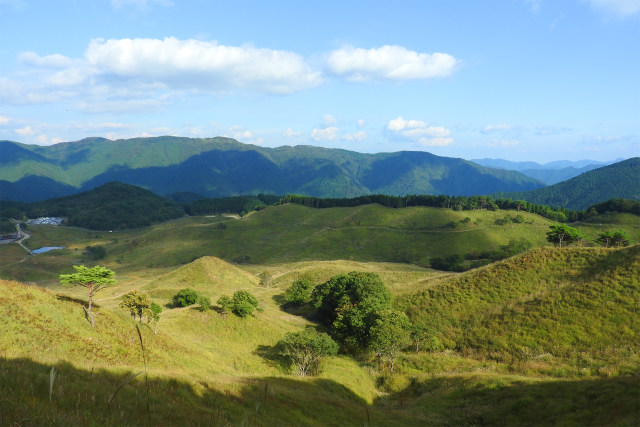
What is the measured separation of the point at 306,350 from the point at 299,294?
3581cm

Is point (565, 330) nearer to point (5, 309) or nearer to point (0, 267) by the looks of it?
point (5, 309)

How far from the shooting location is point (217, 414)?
15.3 metres

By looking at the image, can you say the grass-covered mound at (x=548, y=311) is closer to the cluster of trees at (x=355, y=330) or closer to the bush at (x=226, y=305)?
the cluster of trees at (x=355, y=330)

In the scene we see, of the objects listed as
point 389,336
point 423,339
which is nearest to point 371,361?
point 389,336

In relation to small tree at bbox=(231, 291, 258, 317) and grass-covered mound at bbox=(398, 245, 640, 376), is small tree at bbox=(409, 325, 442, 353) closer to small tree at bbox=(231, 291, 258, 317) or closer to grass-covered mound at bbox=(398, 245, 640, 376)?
grass-covered mound at bbox=(398, 245, 640, 376)

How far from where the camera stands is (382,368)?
48.3 m

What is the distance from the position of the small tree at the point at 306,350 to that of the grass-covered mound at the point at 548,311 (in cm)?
2114

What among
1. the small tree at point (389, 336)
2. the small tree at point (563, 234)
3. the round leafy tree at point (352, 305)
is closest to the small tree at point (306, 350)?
the small tree at point (389, 336)

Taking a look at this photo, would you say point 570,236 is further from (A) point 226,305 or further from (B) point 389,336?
(A) point 226,305

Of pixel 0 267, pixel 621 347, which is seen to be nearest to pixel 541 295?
pixel 621 347

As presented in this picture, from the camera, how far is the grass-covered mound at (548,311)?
136ft

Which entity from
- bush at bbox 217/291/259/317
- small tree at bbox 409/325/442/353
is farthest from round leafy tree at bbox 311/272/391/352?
bush at bbox 217/291/259/317

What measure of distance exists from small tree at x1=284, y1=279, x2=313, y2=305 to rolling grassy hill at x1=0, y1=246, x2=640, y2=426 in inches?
293

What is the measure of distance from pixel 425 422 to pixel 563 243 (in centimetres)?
10176
